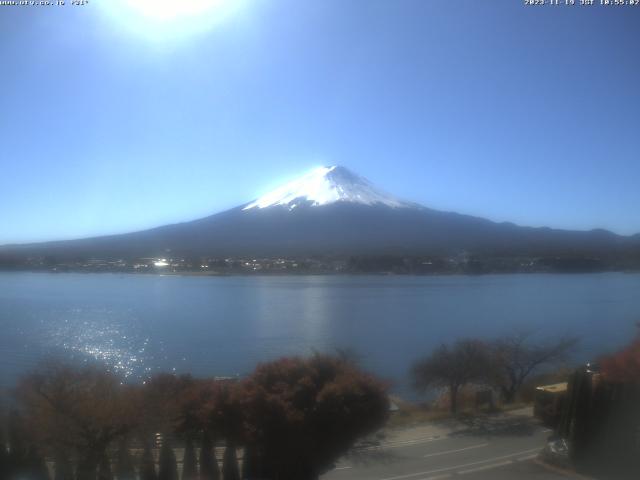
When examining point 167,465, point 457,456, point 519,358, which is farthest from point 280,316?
point 167,465

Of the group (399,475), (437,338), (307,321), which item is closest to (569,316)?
(437,338)

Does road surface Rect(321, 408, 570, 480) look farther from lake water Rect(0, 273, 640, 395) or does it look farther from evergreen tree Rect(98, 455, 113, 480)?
lake water Rect(0, 273, 640, 395)

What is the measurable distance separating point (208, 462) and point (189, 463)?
17cm

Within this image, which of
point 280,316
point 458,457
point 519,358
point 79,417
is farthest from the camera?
point 280,316

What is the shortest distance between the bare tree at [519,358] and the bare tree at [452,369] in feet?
1.46

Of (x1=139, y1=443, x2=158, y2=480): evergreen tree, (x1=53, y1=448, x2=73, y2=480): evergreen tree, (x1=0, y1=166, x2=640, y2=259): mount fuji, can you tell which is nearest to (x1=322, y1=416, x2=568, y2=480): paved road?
(x1=139, y1=443, x2=158, y2=480): evergreen tree

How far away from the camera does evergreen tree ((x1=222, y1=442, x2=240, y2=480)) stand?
18.9ft

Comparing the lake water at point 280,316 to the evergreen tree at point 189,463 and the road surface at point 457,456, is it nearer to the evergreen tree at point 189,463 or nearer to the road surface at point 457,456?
the road surface at point 457,456

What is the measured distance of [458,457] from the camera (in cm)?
670

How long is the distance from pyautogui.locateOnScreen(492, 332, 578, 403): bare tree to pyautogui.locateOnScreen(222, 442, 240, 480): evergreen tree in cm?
666

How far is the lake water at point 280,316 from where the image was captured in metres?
11.3

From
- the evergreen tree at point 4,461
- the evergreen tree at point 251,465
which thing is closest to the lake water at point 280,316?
the evergreen tree at point 4,461

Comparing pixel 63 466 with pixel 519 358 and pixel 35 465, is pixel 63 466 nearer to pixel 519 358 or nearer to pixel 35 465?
pixel 35 465

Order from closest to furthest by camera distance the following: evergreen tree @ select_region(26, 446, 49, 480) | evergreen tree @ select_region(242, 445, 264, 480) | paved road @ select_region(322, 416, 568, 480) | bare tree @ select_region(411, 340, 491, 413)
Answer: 1. evergreen tree @ select_region(26, 446, 49, 480)
2. evergreen tree @ select_region(242, 445, 264, 480)
3. paved road @ select_region(322, 416, 568, 480)
4. bare tree @ select_region(411, 340, 491, 413)
